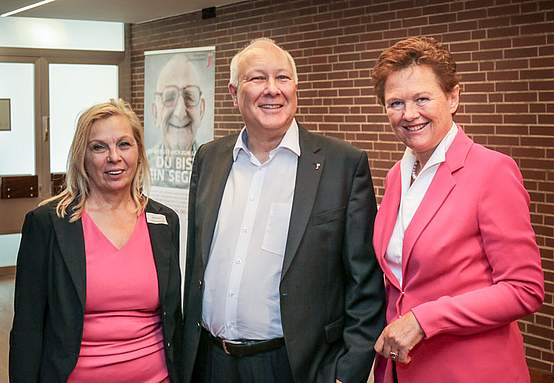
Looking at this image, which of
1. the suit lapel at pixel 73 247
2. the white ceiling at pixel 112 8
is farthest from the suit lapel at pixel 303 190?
the white ceiling at pixel 112 8

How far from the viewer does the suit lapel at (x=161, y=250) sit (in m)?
2.79

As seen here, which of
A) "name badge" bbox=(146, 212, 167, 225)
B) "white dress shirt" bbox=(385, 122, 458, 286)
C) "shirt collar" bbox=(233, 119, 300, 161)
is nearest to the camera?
"white dress shirt" bbox=(385, 122, 458, 286)

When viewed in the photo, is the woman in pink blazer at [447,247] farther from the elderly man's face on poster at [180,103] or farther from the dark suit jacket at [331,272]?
the elderly man's face on poster at [180,103]

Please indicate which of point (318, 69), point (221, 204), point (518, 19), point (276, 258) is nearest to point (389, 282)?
point (276, 258)

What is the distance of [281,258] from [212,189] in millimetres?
369

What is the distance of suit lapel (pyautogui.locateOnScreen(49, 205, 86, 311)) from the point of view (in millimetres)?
2662

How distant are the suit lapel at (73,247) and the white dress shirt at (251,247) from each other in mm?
407

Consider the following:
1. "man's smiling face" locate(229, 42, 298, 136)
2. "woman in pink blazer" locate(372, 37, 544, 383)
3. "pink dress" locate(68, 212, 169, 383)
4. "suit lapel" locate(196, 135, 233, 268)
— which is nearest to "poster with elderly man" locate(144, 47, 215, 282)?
"suit lapel" locate(196, 135, 233, 268)

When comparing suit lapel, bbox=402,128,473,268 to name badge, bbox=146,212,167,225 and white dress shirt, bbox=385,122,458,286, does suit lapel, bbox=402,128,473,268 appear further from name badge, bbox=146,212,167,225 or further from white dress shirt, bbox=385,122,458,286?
name badge, bbox=146,212,167,225

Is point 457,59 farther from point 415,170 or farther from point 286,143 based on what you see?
point 415,170

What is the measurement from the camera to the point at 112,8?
9.49 meters

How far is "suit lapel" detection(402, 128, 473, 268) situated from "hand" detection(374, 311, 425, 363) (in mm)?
151

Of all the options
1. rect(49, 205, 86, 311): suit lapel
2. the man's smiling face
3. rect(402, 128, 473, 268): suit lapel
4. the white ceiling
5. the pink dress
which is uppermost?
the white ceiling

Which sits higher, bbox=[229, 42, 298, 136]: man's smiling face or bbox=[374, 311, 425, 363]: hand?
bbox=[229, 42, 298, 136]: man's smiling face
